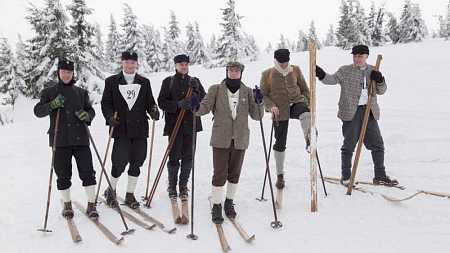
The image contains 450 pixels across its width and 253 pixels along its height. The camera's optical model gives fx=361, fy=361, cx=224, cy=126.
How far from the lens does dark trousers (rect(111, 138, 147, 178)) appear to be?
581cm

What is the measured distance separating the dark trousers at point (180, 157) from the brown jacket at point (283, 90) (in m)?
1.52

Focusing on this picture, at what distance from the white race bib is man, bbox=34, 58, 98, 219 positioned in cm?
60

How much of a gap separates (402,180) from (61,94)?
6328 mm

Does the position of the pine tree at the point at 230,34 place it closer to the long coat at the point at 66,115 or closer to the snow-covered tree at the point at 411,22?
the snow-covered tree at the point at 411,22

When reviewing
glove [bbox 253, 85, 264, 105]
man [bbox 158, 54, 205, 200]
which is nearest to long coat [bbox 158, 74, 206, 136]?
man [bbox 158, 54, 205, 200]

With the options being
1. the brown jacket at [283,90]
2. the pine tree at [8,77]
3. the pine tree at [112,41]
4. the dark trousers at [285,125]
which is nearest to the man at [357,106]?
the brown jacket at [283,90]

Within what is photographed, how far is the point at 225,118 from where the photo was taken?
5285mm

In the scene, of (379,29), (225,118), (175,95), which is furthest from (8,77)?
(379,29)

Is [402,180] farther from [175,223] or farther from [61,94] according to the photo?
[61,94]

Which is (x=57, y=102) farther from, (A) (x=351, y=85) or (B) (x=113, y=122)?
(A) (x=351, y=85)

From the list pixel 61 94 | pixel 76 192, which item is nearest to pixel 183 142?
pixel 61 94

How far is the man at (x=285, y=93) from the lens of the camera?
616 cm

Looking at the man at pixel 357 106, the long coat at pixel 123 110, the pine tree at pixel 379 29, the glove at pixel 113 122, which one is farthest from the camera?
the pine tree at pixel 379 29

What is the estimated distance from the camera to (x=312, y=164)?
18.4ft
